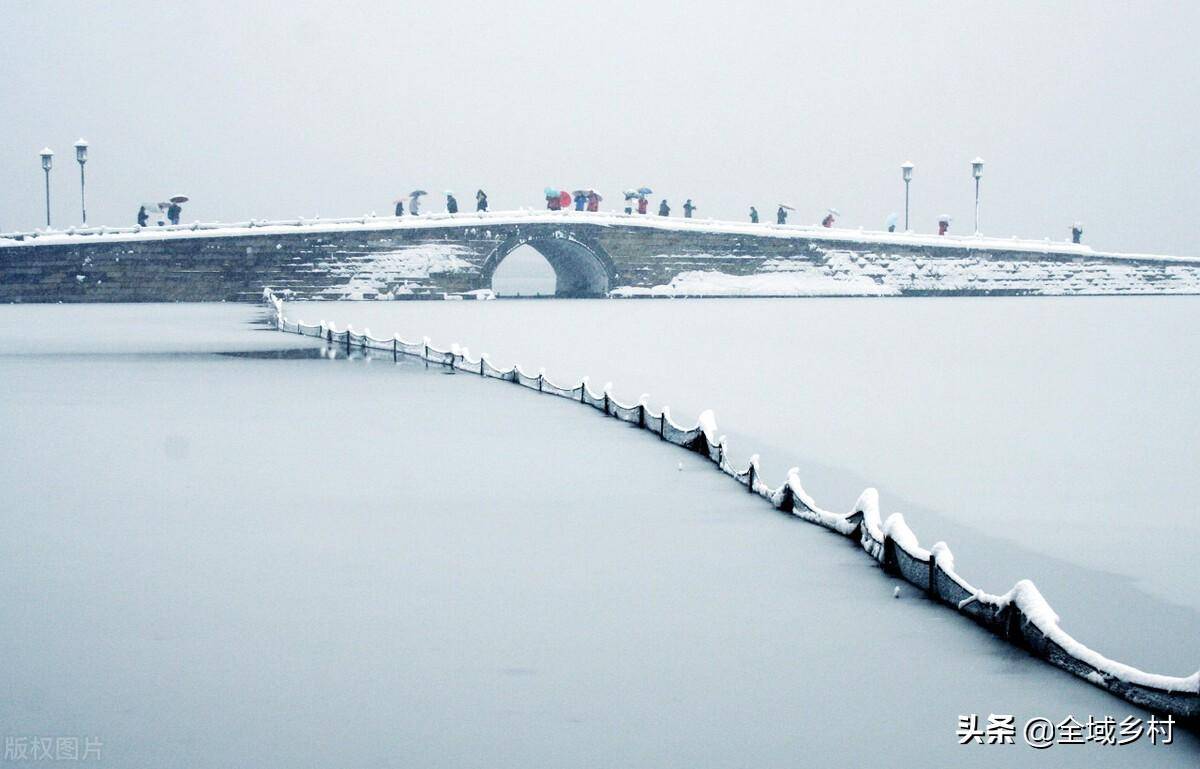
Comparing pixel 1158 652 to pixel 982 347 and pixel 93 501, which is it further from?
pixel 982 347

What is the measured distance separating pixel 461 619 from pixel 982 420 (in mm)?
10730

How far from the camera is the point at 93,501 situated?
9.16m

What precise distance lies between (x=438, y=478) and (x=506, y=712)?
17.8 ft

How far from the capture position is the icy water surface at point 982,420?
8023mm

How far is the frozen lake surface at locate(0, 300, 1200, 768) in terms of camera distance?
484 cm

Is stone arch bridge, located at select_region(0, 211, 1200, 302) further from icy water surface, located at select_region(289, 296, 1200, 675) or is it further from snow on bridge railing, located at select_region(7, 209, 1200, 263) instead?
icy water surface, located at select_region(289, 296, 1200, 675)

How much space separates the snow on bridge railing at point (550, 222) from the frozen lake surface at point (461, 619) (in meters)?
34.1

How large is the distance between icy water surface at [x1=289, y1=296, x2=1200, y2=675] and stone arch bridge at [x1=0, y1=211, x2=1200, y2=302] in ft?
28.6

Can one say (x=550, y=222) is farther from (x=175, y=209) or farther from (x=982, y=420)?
(x=982, y=420)

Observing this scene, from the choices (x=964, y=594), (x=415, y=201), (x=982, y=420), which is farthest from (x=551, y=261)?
(x=964, y=594)

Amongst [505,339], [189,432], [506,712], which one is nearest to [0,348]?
[505,339]

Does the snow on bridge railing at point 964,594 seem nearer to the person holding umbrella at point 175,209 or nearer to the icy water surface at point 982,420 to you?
the icy water surface at point 982,420

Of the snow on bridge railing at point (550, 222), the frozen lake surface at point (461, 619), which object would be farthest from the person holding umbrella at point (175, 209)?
the frozen lake surface at point (461, 619)

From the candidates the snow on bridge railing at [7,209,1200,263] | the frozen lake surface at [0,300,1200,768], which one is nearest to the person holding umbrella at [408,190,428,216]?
the snow on bridge railing at [7,209,1200,263]
